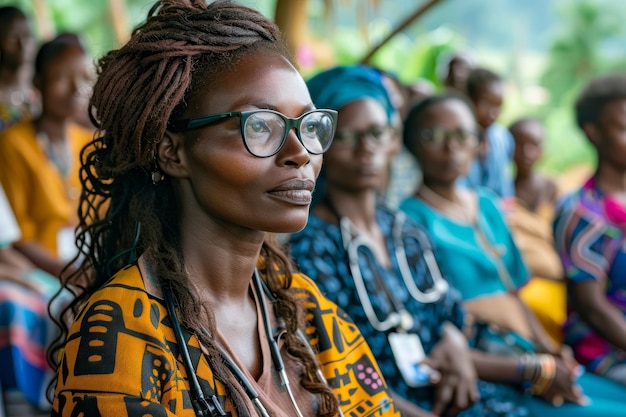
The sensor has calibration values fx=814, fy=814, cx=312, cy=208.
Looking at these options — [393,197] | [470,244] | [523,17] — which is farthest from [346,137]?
[523,17]

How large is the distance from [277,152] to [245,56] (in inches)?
7.8

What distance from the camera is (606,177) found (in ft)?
11.8

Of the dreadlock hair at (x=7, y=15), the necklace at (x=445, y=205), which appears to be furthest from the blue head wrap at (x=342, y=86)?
the dreadlock hair at (x=7, y=15)

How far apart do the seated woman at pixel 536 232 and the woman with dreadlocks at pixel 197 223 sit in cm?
246

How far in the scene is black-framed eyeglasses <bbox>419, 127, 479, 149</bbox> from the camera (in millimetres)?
3377

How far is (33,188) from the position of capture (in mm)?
4047

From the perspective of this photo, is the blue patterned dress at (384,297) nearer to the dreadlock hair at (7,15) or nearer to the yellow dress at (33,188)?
the yellow dress at (33,188)

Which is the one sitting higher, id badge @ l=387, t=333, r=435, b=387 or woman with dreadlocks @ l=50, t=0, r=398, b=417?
woman with dreadlocks @ l=50, t=0, r=398, b=417

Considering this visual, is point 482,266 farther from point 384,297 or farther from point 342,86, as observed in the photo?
point 342,86

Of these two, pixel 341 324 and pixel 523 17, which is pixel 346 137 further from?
pixel 523 17

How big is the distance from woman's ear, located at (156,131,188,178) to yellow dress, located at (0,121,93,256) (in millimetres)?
2543

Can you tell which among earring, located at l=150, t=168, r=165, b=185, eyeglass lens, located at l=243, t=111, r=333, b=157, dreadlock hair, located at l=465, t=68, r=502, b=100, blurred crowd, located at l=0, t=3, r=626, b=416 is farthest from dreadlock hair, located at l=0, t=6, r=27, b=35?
eyeglass lens, located at l=243, t=111, r=333, b=157

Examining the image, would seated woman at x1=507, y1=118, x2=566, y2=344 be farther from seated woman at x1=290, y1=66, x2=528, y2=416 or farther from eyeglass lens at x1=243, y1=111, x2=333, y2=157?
eyeglass lens at x1=243, y1=111, x2=333, y2=157

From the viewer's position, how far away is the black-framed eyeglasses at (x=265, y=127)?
1.51 meters
